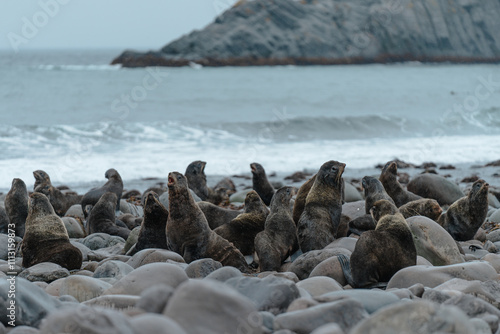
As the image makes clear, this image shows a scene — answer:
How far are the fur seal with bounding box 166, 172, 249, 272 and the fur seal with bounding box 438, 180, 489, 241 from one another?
299 cm

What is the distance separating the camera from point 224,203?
11.9 m

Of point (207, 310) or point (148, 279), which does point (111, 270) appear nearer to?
point (148, 279)

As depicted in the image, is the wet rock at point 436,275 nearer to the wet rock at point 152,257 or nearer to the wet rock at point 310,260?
the wet rock at point 310,260

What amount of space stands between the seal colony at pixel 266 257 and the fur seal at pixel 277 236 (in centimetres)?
1

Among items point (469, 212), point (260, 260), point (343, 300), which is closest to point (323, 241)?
point (260, 260)

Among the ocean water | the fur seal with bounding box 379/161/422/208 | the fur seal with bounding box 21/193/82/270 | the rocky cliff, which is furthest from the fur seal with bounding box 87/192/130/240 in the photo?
the rocky cliff

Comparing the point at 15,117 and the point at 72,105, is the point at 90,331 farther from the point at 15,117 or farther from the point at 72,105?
the point at 72,105

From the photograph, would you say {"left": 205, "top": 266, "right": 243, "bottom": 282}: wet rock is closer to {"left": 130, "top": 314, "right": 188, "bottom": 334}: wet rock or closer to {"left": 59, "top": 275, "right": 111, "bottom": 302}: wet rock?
{"left": 59, "top": 275, "right": 111, "bottom": 302}: wet rock

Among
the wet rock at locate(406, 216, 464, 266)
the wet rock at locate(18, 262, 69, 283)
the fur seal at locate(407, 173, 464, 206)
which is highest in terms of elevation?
the wet rock at locate(18, 262, 69, 283)

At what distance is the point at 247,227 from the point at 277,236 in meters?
0.66

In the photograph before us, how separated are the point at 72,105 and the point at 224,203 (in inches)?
938

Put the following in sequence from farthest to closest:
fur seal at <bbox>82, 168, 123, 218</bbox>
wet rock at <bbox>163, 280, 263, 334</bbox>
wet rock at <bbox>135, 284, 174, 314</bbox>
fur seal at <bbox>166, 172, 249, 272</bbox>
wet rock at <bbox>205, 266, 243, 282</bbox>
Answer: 1. fur seal at <bbox>82, 168, 123, 218</bbox>
2. fur seal at <bbox>166, 172, 249, 272</bbox>
3. wet rock at <bbox>205, 266, 243, 282</bbox>
4. wet rock at <bbox>135, 284, 174, 314</bbox>
5. wet rock at <bbox>163, 280, 263, 334</bbox>

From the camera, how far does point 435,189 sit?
37.0 feet

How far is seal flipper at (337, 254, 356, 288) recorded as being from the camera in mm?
5867
